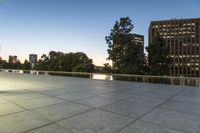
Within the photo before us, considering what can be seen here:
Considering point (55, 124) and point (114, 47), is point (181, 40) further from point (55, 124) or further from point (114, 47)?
point (55, 124)

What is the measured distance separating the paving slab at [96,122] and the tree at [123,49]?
26758mm

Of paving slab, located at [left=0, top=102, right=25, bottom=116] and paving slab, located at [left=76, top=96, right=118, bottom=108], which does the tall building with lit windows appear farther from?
paving slab, located at [left=0, top=102, right=25, bottom=116]

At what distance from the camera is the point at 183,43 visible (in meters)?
130

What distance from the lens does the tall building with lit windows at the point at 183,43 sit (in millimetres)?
124188

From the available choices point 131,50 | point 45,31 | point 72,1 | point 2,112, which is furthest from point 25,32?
point 2,112

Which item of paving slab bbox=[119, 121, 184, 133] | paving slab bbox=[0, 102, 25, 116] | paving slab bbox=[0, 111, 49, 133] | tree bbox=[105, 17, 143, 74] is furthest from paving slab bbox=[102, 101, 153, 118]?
tree bbox=[105, 17, 143, 74]

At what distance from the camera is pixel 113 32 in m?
34.8

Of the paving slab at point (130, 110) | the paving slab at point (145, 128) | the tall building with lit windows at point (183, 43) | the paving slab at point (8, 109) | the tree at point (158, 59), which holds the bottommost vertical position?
the paving slab at point (145, 128)

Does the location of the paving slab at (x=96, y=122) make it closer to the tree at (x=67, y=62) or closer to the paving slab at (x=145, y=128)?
the paving slab at (x=145, y=128)

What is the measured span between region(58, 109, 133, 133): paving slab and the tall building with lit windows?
12675 centimetres

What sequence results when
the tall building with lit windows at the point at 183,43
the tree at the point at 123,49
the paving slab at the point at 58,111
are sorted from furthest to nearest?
the tall building with lit windows at the point at 183,43, the tree at the point at 123,49, the paving slab at the point at 58,111

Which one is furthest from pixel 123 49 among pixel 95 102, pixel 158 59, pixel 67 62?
pixel 67 62

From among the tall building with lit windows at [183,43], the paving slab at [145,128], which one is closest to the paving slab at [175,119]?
the paving slab at [145,128]

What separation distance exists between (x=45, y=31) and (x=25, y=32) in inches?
173
